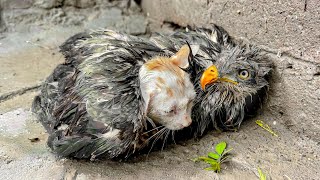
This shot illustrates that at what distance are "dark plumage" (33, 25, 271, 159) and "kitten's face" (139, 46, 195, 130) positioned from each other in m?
0.06

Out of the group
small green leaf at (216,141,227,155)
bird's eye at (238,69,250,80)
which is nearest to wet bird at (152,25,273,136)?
bird's eye at (238,69,250,80)

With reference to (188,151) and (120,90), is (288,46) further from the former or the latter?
(120,90)

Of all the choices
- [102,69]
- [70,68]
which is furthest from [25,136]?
[102,69]

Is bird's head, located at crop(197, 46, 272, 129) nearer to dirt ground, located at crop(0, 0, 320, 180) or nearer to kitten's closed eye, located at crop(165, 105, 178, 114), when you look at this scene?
dirt ground, located at crop(0, 0, 320, 180)

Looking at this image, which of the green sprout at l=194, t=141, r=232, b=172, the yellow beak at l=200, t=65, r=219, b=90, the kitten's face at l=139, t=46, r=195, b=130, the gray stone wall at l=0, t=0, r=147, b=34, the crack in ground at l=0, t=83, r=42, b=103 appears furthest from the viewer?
the gray stone wall at l=0, t=0, r=147, b=34

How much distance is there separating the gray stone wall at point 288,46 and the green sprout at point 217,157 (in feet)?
1.20

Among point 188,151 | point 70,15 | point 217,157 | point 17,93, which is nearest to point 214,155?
point 217,157

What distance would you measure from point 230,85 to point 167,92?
43cm

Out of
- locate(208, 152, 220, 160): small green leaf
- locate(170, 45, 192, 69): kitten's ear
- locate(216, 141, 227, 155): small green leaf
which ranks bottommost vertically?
locate(208, 152, 220, 160): small green leaf

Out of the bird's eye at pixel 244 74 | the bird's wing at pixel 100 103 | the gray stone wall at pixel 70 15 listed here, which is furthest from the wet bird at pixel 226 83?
the gray stone wall at pixel 70 15

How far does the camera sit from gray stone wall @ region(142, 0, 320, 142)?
171 centimetres

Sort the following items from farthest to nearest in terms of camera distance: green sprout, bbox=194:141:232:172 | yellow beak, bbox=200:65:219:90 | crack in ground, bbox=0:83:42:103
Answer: crack in ground, bbox=0:83:42:103 < yellow beak, bbox=200:65:219:90 < green sprout, bbox=194:141:232:172

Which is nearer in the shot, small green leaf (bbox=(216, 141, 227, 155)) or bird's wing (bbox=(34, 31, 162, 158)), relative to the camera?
bird's wing (bbox=(34, 31, 162, 158))

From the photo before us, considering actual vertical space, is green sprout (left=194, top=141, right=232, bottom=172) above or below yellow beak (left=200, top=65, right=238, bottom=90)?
below
